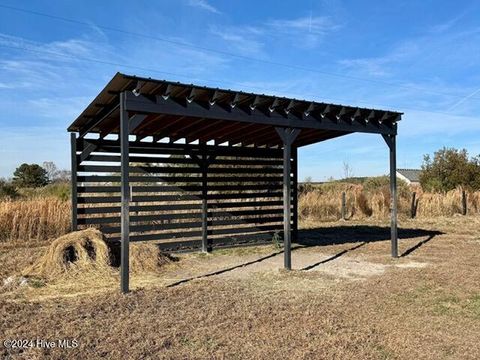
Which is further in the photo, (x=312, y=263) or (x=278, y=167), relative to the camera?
(x=278, y=167)

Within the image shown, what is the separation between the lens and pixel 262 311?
4.38 meters

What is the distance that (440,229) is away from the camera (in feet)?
41.3

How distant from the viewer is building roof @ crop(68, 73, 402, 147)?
548cm

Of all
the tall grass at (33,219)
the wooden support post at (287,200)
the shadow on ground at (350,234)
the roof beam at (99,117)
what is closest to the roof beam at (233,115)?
the wooden support post at (287,200)

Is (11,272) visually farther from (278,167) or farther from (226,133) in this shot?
(278,167)

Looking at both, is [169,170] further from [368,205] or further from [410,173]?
[410,173]

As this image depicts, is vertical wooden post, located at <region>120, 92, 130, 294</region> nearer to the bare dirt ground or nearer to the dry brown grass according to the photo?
the bare dirt ground

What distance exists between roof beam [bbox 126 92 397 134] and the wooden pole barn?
0.04 ft

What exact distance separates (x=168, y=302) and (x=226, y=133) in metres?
4.39

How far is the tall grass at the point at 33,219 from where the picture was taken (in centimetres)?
980

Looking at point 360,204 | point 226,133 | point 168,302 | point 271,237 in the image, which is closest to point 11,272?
point 168,302

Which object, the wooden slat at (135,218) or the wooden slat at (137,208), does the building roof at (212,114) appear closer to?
the wooden slat at (137,208)

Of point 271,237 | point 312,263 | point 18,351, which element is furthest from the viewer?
point 271,237

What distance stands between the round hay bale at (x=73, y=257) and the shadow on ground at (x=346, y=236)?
1.93m
